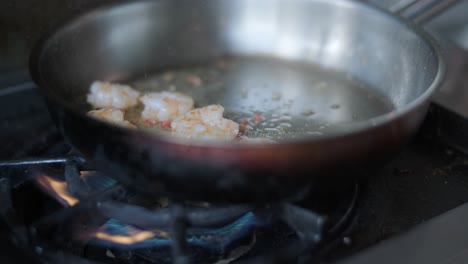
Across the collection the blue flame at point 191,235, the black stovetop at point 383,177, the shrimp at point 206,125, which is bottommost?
the black stovetop at point 383,177

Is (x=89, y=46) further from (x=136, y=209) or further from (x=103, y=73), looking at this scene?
(x=136, y=209)

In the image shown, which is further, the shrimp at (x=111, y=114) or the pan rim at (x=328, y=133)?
the shrimp at (x=111, y=114)

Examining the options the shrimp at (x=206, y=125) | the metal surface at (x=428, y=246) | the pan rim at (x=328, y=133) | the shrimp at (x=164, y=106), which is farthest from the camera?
the shrimp at (x=164, y=106)

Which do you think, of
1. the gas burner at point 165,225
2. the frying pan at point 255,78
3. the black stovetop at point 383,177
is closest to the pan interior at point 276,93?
the frying pan at point 255,78

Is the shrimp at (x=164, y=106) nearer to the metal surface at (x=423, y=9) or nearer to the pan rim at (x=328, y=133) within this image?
the pan rim at (x=328, y=133)

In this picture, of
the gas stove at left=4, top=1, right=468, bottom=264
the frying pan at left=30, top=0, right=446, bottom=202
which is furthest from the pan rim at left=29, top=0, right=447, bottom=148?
the gas stove at left=4, top=1, right=468, bottom=264

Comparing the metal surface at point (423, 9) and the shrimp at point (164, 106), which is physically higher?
the metal surface at point (423, 9)

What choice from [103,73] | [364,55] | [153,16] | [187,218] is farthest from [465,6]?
[187,218]

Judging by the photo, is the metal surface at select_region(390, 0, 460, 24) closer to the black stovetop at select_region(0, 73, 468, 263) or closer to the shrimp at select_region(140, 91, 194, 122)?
the black stovetop at select_region(0, 73, 468, 263)
